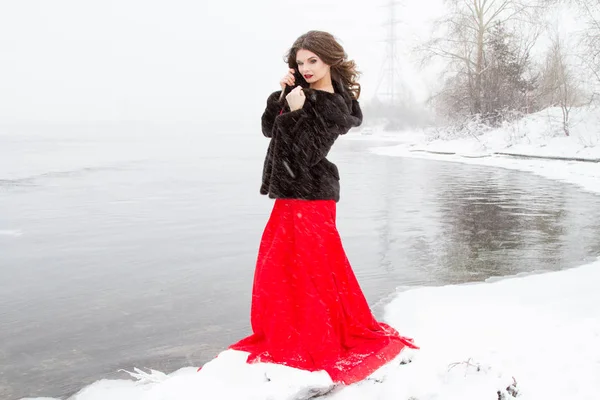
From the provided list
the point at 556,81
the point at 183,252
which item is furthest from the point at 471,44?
the point at 183,252

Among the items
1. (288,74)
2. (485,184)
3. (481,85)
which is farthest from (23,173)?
(481,85)

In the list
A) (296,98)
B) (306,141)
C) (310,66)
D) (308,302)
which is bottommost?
(308,302)

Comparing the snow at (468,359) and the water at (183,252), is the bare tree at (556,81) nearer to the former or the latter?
the water at (183,252)

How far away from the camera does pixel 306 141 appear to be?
2.63 meters

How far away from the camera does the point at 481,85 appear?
31078 millimetres

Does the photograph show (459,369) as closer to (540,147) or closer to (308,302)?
(308,302)

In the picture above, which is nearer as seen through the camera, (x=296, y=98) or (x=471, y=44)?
(x=296, y=98)

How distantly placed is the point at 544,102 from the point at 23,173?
2672 centimetres

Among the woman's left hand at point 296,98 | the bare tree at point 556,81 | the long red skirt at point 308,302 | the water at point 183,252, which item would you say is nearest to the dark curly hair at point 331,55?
the woman's left hand at point 296,98

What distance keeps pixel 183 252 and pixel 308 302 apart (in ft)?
14.1

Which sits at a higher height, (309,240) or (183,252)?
(309,240)

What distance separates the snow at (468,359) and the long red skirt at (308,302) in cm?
9

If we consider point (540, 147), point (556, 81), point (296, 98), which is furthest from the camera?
point (556, 81)

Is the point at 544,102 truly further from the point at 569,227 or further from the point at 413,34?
the point at 569,227
